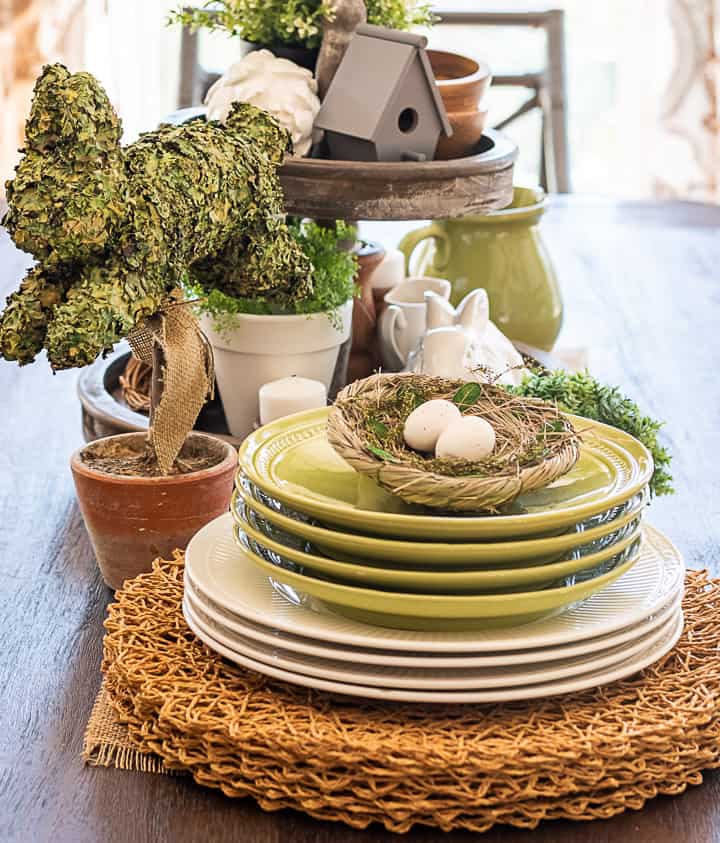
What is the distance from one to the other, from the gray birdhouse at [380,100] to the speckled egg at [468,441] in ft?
1.93

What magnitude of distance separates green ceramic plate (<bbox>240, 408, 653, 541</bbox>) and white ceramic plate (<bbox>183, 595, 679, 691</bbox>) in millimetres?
73

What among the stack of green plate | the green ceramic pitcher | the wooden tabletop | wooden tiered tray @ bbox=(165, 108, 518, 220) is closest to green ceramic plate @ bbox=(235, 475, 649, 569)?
the stack of green plate

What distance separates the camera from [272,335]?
124 centimetres

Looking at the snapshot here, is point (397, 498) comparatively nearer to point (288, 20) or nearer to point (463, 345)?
point (463, 345)

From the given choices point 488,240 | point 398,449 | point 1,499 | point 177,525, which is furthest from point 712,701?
point 488,240

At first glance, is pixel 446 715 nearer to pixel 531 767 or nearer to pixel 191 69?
pixel 531 767

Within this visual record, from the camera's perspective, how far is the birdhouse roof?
48.1 inches

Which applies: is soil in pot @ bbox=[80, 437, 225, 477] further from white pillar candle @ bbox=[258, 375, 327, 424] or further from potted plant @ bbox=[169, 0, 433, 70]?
potted plant @ bbox=[169, 0, 433, 70]

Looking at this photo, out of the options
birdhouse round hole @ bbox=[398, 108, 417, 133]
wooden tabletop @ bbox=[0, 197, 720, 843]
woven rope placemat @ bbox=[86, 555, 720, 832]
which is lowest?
wooden tabletop @ bbox=[0, 197, 720, 843]

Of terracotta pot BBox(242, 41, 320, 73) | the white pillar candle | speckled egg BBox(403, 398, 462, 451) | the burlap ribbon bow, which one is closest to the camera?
speckled egg BBox(403, 398, 462, 451)

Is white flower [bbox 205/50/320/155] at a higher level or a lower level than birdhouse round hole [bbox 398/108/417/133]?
higher

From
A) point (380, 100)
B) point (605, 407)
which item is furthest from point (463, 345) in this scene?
point (380, 100)

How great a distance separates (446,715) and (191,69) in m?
2.27

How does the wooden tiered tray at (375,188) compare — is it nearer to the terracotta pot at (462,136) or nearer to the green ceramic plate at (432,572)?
the terracotta pot at (462,136)
